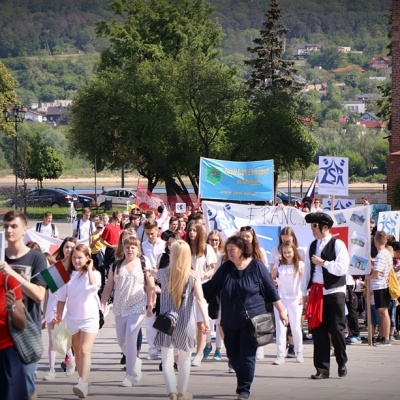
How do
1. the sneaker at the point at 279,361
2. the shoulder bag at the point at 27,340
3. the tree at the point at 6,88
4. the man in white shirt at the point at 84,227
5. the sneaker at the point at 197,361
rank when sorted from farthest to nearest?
the tree at the point at 6,88
the man in white shirt at the point at 84,227
the sneaker at the point at 279,361
the sneaker at the point at 197,361
the shoulder bag at the point at 27,340

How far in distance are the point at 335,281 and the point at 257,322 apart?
1.78 metres

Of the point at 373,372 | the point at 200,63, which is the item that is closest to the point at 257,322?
the point at 373,372

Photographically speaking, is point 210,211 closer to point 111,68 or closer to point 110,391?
point 110,391

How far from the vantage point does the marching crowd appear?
29.9ft

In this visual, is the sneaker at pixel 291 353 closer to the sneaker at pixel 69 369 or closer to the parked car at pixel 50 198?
the sneaker at pixel 69 369

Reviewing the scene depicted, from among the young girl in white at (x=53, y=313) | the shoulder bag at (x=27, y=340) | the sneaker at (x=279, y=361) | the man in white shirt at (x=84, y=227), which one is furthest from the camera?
the man in white shirt at (x=84, y=227)

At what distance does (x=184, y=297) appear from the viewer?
37.0 feet

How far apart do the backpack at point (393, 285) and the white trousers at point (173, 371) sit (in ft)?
19.9

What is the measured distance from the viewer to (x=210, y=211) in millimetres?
18016

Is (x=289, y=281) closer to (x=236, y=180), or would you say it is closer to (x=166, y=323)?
(x=166, y=323)

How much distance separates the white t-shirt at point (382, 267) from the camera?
16.4 m

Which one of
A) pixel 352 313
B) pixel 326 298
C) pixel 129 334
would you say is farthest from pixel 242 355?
pixel 352 313

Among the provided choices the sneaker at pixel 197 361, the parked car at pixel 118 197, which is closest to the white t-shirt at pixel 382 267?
the sneaker at pixel 197 361

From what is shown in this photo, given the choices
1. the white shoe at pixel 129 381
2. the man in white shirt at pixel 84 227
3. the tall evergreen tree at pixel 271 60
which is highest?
the tall evergreen tree at pixel 271 60
